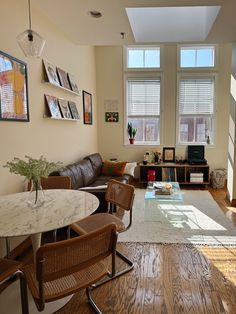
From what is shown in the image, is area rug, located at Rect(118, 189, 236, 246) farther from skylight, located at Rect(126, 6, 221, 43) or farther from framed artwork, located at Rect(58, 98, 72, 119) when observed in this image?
skylight, located at Rect(126, 6, 221, 43)

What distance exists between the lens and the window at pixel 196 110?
549cm

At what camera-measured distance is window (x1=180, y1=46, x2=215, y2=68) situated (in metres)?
5.37

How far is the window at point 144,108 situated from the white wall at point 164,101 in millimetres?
162

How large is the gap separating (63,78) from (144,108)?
2500 millimetres

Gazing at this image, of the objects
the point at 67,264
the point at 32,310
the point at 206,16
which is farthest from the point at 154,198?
the point at 206,16

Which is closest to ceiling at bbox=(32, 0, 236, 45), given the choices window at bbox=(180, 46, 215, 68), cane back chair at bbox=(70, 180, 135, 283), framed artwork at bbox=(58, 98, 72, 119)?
framed artwork at bbox=(58, 98, 72, 119)

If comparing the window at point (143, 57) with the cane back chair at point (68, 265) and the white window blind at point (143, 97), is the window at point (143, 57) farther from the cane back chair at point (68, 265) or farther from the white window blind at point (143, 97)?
the cane back chair at point (68, 265)

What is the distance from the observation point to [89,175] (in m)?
4.01

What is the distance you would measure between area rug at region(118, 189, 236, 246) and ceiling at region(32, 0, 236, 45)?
2.41 meters

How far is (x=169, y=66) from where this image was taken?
5.45 metres

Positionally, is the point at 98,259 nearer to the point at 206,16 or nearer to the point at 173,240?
the point at 173,240

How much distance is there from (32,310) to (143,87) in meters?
4.85

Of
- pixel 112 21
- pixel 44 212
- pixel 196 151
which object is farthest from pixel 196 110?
pixel 44 212

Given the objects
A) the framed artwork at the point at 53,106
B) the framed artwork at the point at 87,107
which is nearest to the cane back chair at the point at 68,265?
the framed artwork at the point at 53,106
